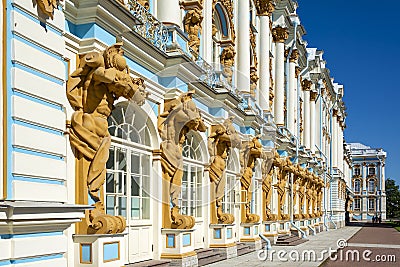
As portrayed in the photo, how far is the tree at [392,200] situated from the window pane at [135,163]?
8109 cm

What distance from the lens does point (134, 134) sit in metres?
10.7

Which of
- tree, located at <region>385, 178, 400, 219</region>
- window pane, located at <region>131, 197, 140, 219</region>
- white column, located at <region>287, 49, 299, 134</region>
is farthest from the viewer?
tree, located at <region>385, 178, 400, 219</region>

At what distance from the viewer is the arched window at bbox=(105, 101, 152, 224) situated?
9.77 metres

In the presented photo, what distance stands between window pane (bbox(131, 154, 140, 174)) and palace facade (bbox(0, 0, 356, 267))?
37 mm

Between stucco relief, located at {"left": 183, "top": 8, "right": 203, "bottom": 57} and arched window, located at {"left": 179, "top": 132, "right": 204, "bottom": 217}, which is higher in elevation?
stucco relief, located at {"left": 183, "top": 8, "right": 203, "bottom": 57}

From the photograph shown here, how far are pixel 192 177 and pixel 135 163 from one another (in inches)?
129

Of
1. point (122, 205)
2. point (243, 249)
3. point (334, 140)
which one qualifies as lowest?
point (243, 249)

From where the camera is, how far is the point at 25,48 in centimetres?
622

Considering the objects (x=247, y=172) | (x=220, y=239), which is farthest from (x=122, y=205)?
(x=247, y=172)

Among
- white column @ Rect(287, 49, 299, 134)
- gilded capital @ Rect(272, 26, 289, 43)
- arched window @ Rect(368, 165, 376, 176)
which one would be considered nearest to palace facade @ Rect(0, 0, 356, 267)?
gilded capital @ Rect(272, 26, 289, 43)

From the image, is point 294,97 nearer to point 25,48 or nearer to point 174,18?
point 174,18

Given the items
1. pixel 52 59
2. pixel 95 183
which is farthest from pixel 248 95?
pixel 52 59

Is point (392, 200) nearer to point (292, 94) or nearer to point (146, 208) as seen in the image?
point (292, 94)

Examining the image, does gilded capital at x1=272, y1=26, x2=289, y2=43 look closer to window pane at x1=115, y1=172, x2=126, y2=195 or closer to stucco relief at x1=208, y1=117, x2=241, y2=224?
stucco relief at x1=208, y1=117, x2=241, y2=224
